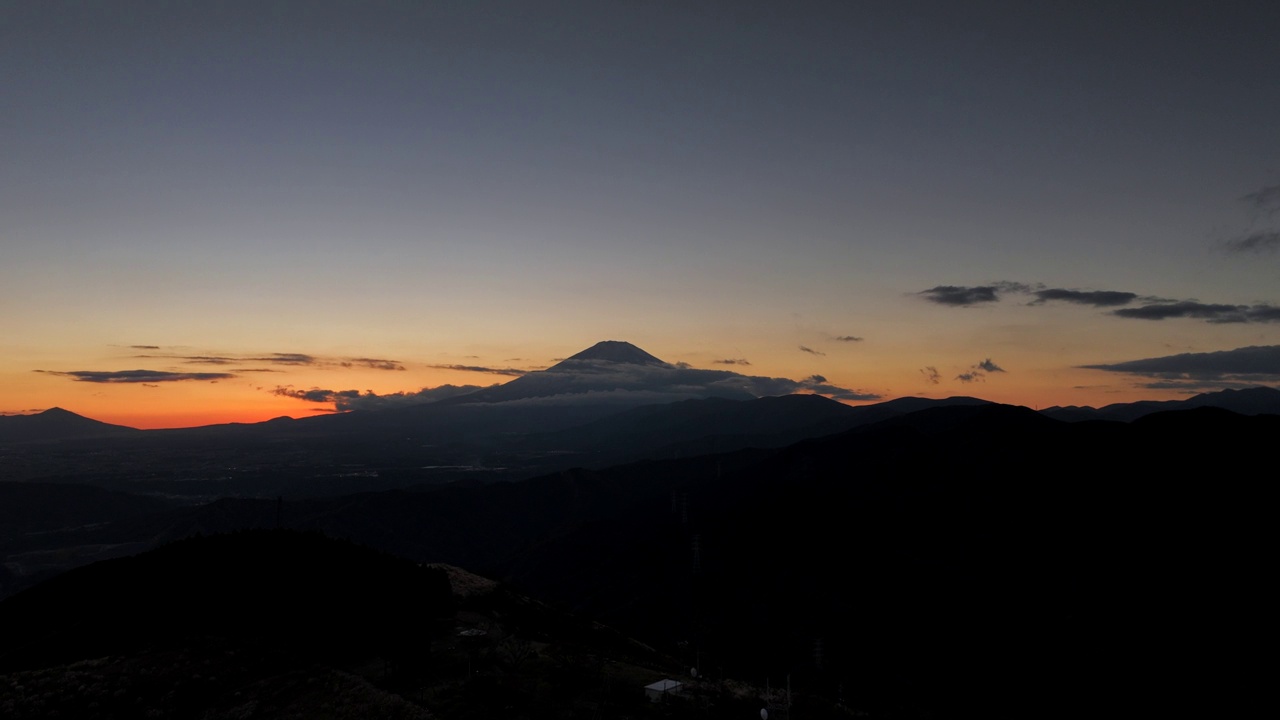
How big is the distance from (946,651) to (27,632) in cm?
10601

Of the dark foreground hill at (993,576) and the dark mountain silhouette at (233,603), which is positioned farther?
the dark foreground hill at (993,576)

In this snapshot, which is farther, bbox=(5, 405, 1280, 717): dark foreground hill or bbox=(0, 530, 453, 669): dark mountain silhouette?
bbox=(5, 405, 1280, 717): dark foreground hill

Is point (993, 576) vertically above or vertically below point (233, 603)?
below

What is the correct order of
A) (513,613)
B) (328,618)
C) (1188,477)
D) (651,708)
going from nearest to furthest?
(651,708) < (328,618) < (513,613) < (1188,477)

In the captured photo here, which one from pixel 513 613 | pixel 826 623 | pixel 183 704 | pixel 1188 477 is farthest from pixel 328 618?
pixel 1188 477

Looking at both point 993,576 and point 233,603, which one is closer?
point 233,603

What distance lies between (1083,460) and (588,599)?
346ft

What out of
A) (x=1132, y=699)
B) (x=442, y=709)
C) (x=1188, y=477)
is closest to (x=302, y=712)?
(x=442, y=709)

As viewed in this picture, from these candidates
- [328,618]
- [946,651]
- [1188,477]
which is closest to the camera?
[328,618]

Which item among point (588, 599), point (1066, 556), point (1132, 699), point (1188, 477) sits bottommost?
point (588, 599)

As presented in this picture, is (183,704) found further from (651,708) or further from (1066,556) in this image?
(1066,556)

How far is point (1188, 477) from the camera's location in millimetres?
123375

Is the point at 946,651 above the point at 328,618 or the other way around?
the other way around

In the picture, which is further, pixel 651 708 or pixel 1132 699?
pixel 1132 699
